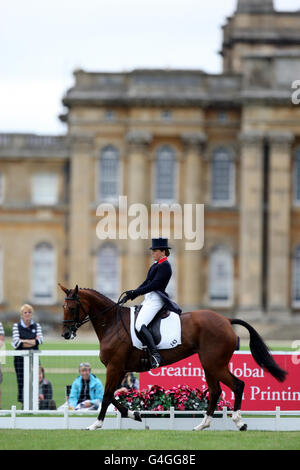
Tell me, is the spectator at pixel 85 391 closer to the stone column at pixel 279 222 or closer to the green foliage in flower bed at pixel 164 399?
the green foliage in flower bed at pixel 164 399

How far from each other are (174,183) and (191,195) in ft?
3.17

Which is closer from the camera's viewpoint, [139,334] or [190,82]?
[139,334]

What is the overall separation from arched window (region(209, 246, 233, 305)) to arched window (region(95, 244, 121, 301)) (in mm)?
3861

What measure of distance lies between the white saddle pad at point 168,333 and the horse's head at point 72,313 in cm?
76

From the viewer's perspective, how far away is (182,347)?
1725cm

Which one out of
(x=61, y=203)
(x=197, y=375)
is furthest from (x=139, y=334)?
(x=61, y=203)

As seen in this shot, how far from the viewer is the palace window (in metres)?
52.3

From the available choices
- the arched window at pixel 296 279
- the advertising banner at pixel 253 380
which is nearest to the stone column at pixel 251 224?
the arched window at pixel 296 279

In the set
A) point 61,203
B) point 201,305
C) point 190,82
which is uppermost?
point 190,82

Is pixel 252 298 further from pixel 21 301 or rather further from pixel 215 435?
pixel 215 435

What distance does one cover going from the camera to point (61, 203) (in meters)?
52.2

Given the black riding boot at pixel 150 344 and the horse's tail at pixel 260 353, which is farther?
the horse's tail at pixel 260 353

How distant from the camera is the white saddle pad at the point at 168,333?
1717 cm

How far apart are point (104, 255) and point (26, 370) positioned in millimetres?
31915
